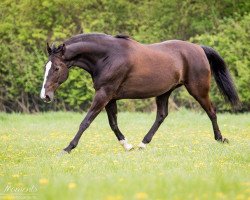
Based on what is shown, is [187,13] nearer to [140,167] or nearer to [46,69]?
[46,69]

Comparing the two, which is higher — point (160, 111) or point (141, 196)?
point (141, 196)

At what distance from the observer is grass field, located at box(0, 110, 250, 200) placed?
550 centimetres

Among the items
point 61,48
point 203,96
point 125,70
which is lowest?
point 203,96

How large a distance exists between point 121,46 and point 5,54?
1447 cm

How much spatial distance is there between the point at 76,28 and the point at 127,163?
1721 cm

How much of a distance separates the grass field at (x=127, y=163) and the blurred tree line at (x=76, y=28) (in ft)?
21.0

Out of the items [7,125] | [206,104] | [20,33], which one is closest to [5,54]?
[20,33]

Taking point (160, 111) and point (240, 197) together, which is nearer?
point (240, 197)

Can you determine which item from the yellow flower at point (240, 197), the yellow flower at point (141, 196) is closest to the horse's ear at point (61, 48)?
the yellow flower at point (141, 196)

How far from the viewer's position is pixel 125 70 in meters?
10.3

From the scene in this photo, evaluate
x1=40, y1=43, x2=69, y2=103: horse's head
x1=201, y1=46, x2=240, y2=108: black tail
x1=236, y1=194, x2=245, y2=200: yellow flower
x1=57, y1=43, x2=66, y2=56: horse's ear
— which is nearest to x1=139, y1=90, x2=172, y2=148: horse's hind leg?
x1=201, y1=46, x2=240, y2=108: black tail

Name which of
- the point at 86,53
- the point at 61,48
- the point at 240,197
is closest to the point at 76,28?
the point at 86,53

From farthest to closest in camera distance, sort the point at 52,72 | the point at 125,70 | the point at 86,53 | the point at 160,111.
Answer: the point at 160,111 < the point at 125,70 < the point at 86,53 < the point at 52,72

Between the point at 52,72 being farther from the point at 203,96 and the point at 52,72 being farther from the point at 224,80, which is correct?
the point at 224,80
